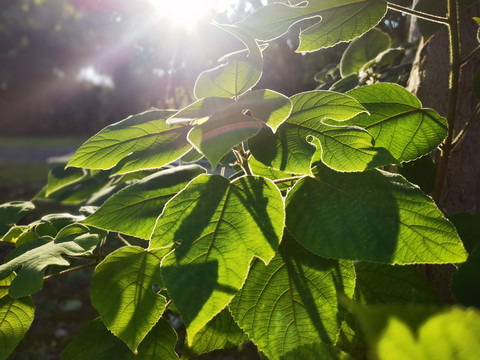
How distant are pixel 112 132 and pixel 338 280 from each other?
1.66 feet

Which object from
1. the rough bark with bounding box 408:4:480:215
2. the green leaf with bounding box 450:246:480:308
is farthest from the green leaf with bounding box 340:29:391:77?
the green leaf with bounding box 450:246:480:308

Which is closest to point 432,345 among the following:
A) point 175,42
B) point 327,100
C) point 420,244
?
point 420,244

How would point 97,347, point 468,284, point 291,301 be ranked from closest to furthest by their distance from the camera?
point 468,284 → point 291,301 → point 97,347

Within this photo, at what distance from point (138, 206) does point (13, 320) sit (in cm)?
42

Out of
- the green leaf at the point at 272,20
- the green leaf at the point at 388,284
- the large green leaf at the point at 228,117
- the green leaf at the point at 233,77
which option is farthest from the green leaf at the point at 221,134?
the green leaf at the point at 388,284

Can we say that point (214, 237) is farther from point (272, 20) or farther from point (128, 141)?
point (272, 20)

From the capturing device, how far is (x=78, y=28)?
2808cm

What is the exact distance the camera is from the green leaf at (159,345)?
0.97 m

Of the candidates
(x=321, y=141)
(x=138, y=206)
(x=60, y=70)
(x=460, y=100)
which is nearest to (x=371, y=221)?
(x=321, y=141)

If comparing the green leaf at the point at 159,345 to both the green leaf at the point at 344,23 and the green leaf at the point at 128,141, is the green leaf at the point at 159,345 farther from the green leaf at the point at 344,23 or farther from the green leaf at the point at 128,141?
the green leaf at the point at 344,23

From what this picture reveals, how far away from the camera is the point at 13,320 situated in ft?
3.21

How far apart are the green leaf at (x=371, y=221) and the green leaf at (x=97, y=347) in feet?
1.71

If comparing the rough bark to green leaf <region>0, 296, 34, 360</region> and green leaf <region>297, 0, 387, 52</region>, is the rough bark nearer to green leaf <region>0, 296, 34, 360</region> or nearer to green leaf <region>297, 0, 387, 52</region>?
green leaf <region>297, 0, 387, 52</region>

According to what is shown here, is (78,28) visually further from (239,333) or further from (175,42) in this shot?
(239,333)
